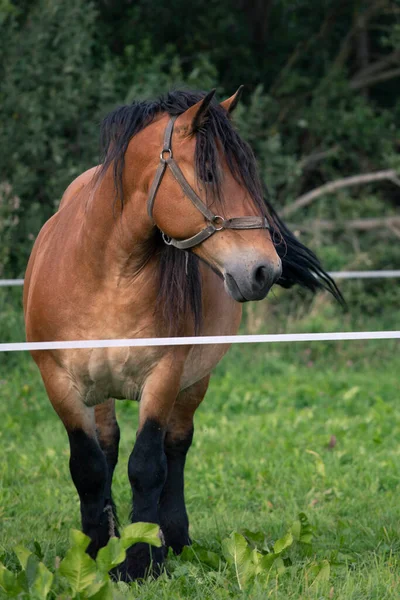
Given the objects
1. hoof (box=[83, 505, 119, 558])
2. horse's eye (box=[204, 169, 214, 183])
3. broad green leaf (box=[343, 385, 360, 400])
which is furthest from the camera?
broad green leaf (box=[343, 385, 360, 400])

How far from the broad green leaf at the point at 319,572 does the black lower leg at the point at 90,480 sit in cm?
94

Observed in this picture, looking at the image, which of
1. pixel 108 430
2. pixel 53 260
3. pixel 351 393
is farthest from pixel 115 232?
pixel 351 393

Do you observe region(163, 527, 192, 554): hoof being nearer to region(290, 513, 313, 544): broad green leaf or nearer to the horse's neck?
region(290, 513, 313, 544): broad green leaf

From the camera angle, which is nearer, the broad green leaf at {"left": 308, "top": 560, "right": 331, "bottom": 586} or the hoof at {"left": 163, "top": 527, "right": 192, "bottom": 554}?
the broad green leaf at {"left": 308, "top": 560, "right": 331, "bottom": 586}

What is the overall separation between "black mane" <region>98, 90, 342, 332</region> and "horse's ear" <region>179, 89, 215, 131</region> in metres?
0.02

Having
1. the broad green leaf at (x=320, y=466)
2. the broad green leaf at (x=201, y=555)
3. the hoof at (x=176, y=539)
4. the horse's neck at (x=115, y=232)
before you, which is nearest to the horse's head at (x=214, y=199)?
the horse's neck at (x=115, y=232)

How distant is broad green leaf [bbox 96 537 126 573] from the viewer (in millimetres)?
3068

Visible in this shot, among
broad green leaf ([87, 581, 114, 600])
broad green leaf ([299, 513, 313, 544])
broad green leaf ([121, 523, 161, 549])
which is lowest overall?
broad green leaf ([299, 513, 313, 544])

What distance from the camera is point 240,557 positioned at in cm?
348

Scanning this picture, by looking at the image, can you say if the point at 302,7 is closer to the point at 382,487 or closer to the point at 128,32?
the point at 128,32

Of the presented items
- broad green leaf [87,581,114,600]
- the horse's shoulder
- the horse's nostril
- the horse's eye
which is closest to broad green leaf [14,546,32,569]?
broad green leaf [87,581,114,600]

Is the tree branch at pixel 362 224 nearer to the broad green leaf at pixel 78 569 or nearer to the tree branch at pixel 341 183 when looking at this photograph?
the tree branch at pixel 341 183

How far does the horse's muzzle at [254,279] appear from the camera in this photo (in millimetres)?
3201

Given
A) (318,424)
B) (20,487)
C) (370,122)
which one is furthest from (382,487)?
(370,122)
